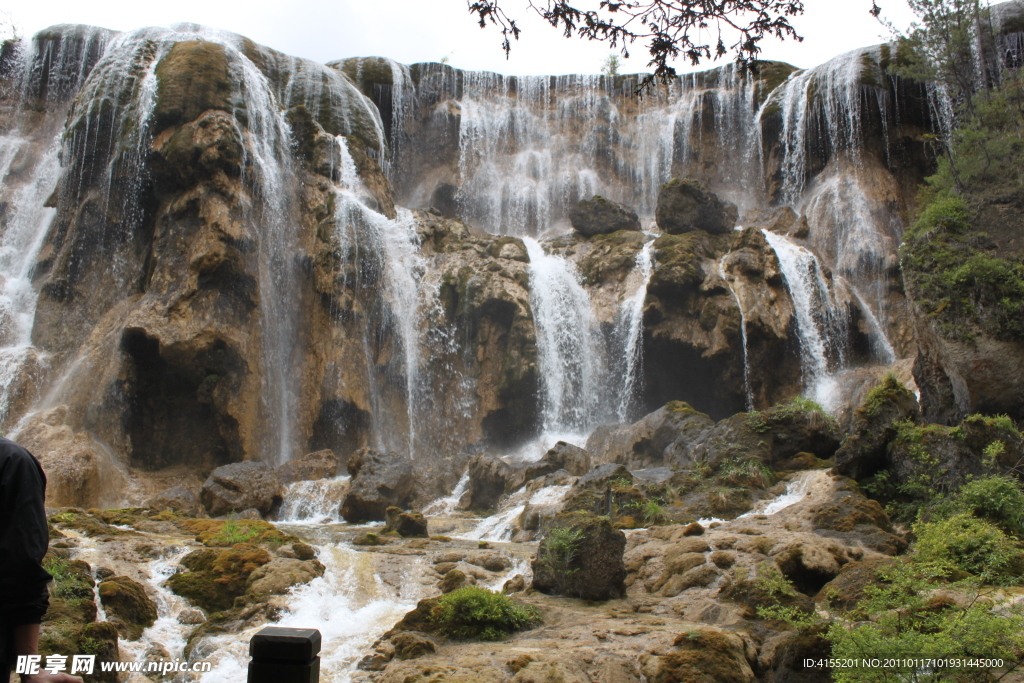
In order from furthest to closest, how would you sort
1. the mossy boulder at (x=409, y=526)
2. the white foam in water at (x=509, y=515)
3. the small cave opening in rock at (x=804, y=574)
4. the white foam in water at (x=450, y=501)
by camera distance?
the white foam in water at (x=450, y=501) < the white foam in water at (x=509, y=515) < the mossy boulder at (x=409, y=526) < the small cave opening in rock at (x=804, y=574)

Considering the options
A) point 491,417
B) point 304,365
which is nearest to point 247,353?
point 304,365

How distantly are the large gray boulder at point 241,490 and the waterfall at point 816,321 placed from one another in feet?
52.1

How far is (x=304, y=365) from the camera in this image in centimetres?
2106

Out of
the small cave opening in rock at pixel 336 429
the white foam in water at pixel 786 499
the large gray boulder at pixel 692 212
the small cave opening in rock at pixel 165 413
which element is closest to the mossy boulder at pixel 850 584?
the white foam in water at pixel 786 499

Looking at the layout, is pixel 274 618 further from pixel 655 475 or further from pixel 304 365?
pixel 304 365

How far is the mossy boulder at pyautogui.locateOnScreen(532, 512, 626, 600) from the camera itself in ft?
26.8

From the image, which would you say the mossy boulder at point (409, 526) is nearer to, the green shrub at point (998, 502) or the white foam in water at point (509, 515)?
the white foam in water at point (509, 515)

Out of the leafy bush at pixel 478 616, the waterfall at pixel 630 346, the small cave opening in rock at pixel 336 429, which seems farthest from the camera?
the waterfall at pixel 630 346

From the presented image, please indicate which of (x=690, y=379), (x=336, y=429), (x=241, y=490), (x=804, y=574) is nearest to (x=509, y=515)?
(x=241, y=490)

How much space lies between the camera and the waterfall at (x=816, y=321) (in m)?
21.4

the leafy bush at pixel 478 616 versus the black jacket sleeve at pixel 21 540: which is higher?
the black jacket sleeve at pixel 21 540

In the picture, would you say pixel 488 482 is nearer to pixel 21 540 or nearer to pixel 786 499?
pixel 786 499

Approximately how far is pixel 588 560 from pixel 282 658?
5.81 meters

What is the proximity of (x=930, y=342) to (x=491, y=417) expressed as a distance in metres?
13.0
